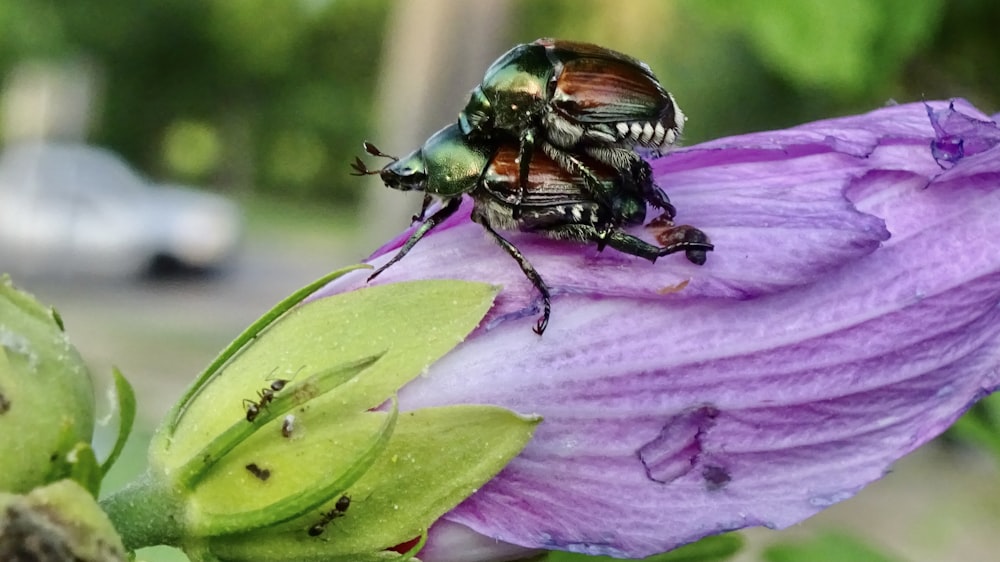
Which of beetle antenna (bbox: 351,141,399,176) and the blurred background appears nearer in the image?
beetle antenna (bbox: 351,141,399,176)

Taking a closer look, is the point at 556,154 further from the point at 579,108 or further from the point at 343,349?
the point at 343,349

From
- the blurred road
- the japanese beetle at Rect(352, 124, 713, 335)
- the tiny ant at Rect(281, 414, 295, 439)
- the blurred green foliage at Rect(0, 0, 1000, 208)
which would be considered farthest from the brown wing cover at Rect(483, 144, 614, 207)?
the blurred green foliage at Rect(0, 0, 1000, 208)

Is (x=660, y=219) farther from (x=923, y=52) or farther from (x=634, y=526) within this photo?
(x=923, y=52)

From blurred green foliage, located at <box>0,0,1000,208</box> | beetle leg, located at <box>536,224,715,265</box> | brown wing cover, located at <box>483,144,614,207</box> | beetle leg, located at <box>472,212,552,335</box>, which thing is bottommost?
beetle leg, located at <box>472,212,552,335</box>

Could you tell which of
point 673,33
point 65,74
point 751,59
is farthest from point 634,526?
point 65,74

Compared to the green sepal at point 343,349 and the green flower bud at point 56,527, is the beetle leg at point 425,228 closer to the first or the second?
the green sepal at point 343,349

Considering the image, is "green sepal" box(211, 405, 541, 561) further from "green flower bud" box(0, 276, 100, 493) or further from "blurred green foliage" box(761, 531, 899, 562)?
"blurred green foliage" box(761, 531, 899, 562)

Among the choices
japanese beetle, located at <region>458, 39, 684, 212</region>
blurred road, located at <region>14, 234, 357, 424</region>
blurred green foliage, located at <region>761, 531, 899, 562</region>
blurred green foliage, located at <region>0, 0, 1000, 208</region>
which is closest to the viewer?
japanese beetle, located at <region>458, 39, 684, 212</region>

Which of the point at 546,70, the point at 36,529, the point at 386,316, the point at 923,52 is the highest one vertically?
the point at 923,52

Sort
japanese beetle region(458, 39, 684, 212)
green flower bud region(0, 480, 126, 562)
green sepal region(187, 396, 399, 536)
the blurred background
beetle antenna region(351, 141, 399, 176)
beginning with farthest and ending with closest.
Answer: the blurred background, beetle antenna region(351, 141, 399, 176), japanese beetle region(458, 39, 684, 212), green sepal region(187, 396, 399, 536), green flower bud region(0, 480, 126, 562)
